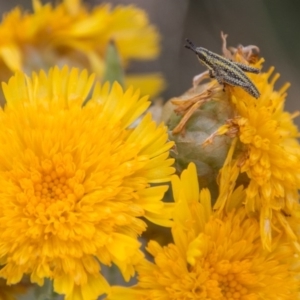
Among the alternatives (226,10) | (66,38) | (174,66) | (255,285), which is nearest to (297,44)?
(226,10)

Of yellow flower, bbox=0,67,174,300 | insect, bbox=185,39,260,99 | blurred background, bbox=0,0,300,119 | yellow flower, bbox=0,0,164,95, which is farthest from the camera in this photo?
blurred background, bbox=0,0,300,119

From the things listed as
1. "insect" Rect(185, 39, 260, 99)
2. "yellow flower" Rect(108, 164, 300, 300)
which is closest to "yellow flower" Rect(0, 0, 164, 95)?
"insect" Rect(185, 39, 260, 99)

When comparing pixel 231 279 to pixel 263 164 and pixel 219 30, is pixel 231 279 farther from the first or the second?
pixel 219 30

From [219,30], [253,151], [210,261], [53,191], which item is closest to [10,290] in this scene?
[53,191]

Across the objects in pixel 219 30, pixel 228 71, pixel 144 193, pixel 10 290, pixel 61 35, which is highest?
pixel 219 30

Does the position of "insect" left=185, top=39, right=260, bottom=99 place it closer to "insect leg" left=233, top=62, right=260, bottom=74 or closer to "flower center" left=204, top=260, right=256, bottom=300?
"insect leg" left=233, top=62, right=260, bottom=74

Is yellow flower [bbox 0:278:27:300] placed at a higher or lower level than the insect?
lower

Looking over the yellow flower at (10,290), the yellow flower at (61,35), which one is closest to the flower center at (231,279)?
the yellow flower at (10,290)

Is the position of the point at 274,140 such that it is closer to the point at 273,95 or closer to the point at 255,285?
the point at 273,95
